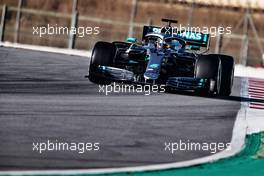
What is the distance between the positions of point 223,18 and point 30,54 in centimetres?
1554

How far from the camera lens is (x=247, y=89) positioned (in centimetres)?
1752

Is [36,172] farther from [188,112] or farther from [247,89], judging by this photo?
[247,89]

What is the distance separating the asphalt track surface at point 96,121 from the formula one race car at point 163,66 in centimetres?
28

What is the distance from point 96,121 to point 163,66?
3993 mm

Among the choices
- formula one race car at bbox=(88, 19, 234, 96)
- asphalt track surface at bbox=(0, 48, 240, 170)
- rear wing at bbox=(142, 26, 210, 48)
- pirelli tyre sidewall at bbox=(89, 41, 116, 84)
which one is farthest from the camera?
rear wing at bbox=(142, 26, 210, 48)

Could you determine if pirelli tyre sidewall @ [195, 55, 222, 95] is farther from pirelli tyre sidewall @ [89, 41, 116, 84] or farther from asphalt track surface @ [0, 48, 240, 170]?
pirelli tyre sidewall @ [89, 41, 116, 84]

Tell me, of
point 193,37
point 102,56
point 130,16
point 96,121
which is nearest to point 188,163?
point 96,121

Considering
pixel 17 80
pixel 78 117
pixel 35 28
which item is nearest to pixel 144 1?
pixel 35 28

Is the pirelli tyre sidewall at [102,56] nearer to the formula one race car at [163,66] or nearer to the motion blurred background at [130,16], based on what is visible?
the formula one race car at [163,66]

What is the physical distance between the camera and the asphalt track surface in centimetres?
784

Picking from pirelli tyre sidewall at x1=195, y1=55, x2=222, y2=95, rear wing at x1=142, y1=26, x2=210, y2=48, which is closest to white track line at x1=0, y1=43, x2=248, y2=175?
pirelli tyre sidewall at x1=195, y1=55, x2=222, y2=95

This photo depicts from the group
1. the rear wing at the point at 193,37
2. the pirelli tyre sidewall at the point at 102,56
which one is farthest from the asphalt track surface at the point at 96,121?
the rear wing at the point at 193,37

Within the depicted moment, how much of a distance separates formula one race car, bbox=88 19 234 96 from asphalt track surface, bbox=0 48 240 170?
28 cm

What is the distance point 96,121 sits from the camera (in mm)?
10078
